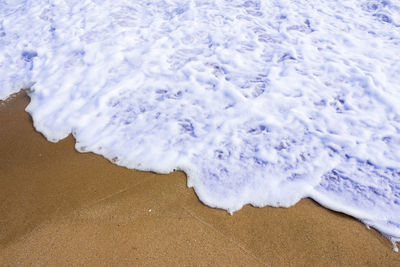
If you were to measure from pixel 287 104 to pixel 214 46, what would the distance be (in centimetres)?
191

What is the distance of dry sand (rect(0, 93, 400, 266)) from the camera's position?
7.99 feet

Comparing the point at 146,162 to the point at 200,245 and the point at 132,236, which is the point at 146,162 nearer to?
the point at 132,236

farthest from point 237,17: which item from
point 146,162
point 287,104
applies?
point 146,162

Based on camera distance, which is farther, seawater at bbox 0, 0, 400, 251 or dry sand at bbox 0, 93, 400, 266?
seawater at bbox 0, 0, 400, 251

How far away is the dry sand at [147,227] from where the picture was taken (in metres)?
2.44

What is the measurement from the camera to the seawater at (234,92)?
3055 millimetres

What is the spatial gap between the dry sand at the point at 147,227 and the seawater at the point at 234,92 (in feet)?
0.59

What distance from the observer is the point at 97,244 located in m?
2.53

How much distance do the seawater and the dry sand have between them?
0.18m

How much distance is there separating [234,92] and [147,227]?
222cm

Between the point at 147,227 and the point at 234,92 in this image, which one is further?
the point at 234,92

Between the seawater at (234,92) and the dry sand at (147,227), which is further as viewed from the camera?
the seawater at (234,92)

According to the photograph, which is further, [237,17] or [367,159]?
[237,17]

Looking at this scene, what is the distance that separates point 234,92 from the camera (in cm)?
407
